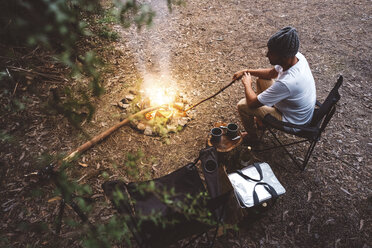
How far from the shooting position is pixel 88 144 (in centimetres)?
362

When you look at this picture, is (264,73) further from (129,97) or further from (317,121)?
(129,97)

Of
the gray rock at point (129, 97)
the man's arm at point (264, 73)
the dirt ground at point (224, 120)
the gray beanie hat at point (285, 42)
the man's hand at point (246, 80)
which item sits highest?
the gray beanie hat at point (285, 42)

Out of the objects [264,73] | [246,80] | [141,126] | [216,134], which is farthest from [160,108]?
[264,73]

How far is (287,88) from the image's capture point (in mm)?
2818

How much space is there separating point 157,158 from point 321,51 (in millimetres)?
5124

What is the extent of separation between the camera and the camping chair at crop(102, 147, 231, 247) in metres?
2.07

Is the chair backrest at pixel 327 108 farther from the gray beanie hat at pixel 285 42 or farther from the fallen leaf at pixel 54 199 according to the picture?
the fallen leaf at pixel 54 199

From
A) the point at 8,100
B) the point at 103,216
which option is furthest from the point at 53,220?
the point at 8,100

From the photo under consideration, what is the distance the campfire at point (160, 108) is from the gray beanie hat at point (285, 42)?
6.57ft

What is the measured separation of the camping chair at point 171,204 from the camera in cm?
207

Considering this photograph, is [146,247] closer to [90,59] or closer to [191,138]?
[191,138]

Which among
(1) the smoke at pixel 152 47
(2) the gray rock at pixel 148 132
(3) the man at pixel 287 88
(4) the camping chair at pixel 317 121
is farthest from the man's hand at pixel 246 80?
(1) the smoke at pixel 152 47

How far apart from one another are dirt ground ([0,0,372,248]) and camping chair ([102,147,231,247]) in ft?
2.47

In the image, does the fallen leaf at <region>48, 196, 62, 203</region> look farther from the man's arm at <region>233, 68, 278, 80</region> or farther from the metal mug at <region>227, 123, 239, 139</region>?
the man's arm at <region>233, 68, 278, 80</region>
